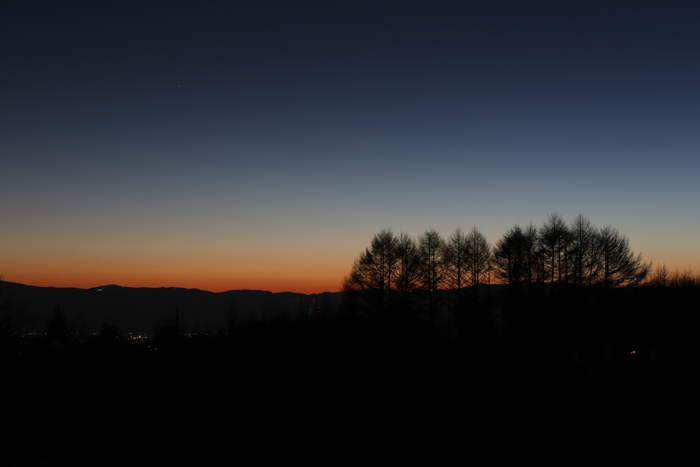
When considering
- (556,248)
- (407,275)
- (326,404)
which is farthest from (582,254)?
(326,404)

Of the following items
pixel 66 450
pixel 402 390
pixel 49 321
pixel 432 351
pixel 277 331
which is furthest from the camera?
pixel 49 321

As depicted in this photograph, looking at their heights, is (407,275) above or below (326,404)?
above

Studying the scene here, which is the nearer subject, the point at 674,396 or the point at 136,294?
the point at 674,396

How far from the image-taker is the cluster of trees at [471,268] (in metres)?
33.3

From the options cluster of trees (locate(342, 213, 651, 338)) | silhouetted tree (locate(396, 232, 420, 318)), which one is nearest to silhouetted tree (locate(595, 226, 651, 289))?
cluster of trees (locate(342, 213, 651, 338))

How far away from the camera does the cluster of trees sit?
33.3m

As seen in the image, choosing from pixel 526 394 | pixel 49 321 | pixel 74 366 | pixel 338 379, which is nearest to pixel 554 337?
pixel 526 394

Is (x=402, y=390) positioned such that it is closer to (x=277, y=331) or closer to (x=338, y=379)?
(x=338, y=379)

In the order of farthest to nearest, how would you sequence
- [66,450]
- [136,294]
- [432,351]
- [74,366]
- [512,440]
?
[136,294], [432,351], [74,366], [512,440], [66,450]

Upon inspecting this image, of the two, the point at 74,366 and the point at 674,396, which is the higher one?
the point at 74,366

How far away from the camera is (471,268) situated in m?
34.6

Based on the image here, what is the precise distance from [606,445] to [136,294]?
202 m

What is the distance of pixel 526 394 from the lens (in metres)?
18.6

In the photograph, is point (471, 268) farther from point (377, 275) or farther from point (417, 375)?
point (417, 375)
